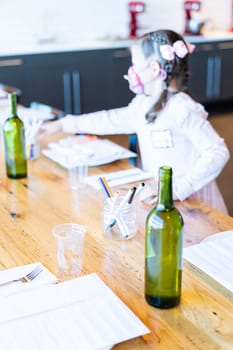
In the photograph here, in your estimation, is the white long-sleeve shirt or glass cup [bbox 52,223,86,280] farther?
the white long-sleeve shirt

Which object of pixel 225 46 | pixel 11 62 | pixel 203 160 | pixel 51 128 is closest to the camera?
pixel 203 160

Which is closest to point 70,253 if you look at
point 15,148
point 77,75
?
point 15,148

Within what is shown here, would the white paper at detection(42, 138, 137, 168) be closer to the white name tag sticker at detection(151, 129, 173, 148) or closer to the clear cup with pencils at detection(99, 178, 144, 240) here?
the white name tag sticker at detection(151, 129, 173, 148)

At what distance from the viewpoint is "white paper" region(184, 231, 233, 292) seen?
1.30 m

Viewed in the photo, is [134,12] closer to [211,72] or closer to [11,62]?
[211,72]

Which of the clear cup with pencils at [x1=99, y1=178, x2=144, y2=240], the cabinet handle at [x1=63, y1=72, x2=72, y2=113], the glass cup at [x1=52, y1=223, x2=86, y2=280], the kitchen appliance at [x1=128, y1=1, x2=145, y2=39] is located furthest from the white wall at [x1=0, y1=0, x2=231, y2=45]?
the glass cup at [x1=52, y1=223, x2=86, y2=280]

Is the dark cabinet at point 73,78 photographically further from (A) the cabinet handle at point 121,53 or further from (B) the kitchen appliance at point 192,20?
(B) the kitchen appliance at point 192,20

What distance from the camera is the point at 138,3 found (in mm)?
5969

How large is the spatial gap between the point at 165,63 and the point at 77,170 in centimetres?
53

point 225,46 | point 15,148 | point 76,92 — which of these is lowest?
point 76,92

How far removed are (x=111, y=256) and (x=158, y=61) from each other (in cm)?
97

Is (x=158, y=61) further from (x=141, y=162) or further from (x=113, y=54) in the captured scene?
(x=113, y=54)

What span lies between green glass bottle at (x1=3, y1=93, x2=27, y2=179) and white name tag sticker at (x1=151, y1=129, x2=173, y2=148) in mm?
526

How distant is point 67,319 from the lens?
1.15m
